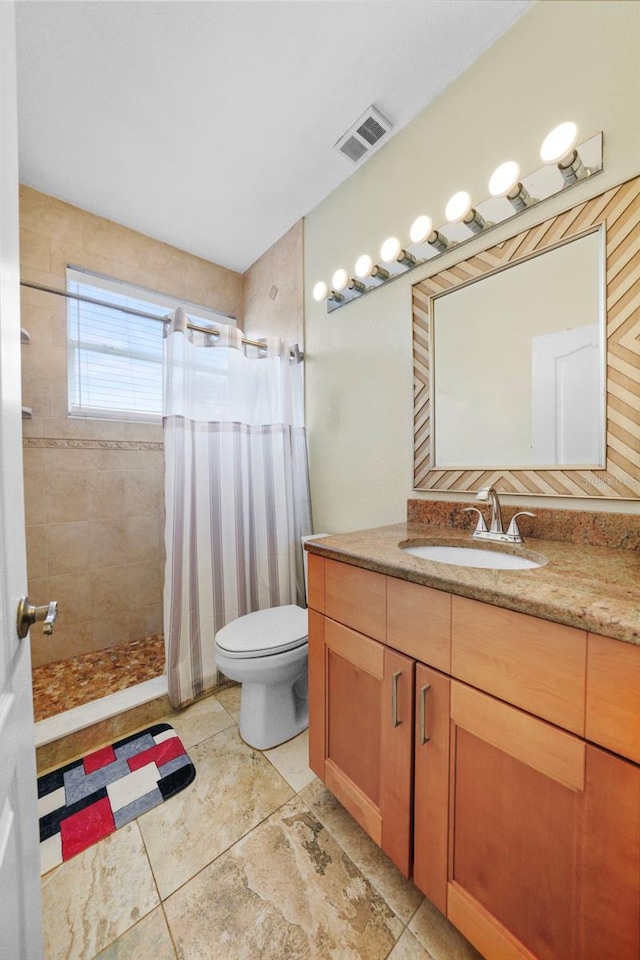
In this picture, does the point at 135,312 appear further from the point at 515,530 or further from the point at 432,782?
the point at 432,782

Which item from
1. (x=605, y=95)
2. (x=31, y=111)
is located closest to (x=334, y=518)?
(x=605, y=95)

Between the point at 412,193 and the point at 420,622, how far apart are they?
64.2 inches

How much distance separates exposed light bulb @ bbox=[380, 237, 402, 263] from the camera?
142cm

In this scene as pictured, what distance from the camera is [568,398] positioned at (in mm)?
1058

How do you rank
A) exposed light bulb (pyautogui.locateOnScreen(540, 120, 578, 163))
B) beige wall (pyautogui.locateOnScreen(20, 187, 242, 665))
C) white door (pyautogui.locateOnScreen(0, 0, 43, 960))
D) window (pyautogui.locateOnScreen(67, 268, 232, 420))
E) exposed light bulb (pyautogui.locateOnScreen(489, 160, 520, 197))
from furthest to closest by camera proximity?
window (pyautogui.locateOnScreen(67, 268, 232, 420)) < beige wall (pyautogui.locateOnScreen(20, 187, 242, 665)) < exposed light bulb (pyautogui.locateOnScreen(489, 160, 520, 197)) < exposed light bulb (pyautogui.locateOnScreen(540, 120, 578, 163)) < white door (pyautogui.locateOnScreen(0, 0, 43, 960))

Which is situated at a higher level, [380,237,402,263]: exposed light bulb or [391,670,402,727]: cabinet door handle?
[380,237,402,263]: exposed light bulb

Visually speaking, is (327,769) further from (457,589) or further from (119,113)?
(119,113)

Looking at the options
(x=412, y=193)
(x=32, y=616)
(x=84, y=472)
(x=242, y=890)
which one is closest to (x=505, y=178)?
(x=412, y=193)

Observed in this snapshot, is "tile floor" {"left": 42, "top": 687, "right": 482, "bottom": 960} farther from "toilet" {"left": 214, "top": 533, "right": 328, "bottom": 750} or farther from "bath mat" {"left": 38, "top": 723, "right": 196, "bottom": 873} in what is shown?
"toilet" {"left": 214, "top": 533, "right": 328, "bottom": 750}

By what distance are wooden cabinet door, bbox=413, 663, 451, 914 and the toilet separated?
61cm

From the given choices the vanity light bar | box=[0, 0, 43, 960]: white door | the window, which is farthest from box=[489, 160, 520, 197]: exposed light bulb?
the window

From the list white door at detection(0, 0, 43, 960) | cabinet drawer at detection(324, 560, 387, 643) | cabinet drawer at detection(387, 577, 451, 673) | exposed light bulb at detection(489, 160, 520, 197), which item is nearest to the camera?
white door at detection(0, 0, 43, 960)

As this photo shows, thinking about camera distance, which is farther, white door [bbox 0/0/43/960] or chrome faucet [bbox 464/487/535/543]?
chrome faucet [bbox 464/487/535/543]

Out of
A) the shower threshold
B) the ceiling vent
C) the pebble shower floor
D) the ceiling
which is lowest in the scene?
the pebble shower floor
